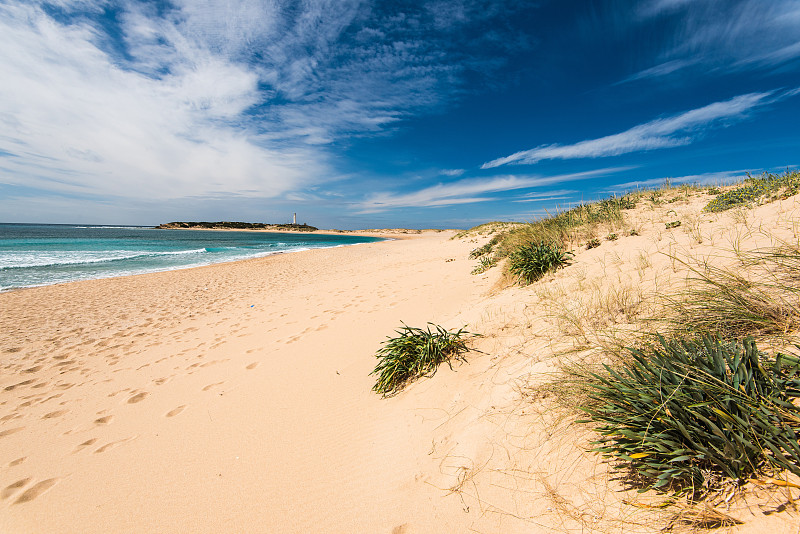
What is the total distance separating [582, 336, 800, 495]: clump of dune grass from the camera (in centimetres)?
130

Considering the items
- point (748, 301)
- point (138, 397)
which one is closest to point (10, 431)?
point (138, 397)

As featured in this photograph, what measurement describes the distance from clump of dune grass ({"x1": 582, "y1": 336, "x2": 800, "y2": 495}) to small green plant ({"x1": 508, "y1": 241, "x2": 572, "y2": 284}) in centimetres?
349

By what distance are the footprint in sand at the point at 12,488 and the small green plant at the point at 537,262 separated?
255 inches

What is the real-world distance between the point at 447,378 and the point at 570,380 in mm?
1239

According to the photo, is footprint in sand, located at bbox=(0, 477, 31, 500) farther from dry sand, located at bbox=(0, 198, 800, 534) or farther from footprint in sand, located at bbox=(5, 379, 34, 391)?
footprint in sand, located at bbox=(5, 379, 34, 391)

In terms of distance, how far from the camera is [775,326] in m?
1.93

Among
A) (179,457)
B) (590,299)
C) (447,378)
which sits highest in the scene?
(590,299)

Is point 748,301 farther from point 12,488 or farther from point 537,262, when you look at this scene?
point 12,488

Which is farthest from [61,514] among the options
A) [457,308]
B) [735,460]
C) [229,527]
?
[457,308]

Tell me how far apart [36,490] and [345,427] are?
283 cm

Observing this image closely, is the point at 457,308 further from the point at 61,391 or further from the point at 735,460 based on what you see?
the point at 61,391

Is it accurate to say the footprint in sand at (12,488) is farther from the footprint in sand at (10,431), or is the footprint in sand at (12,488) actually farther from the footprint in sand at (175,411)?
the footprint in sand at (10,431)

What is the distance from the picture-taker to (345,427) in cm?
302

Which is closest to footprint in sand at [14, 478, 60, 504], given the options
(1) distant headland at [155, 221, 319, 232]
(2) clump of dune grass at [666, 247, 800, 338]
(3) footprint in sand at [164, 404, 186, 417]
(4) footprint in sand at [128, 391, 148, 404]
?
→ (3) footprint in sand at [164, 404, 186, 417]
